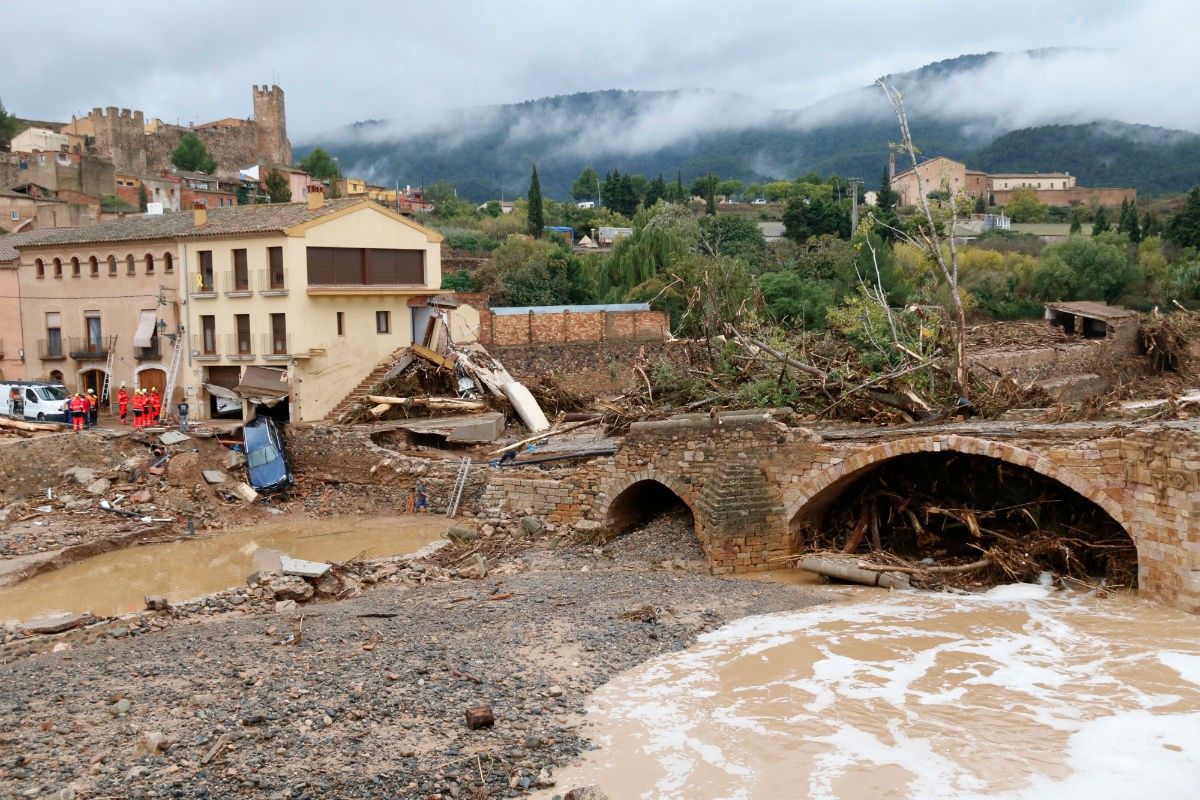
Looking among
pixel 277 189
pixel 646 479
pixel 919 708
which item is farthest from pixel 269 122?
pixel 919 708

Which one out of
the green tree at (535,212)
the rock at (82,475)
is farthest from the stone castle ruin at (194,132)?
the rock at (82,475)

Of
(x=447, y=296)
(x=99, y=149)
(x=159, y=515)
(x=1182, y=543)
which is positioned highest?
(x=99, y=149)

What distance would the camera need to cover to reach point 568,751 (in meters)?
10.4

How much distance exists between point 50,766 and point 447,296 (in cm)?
2444

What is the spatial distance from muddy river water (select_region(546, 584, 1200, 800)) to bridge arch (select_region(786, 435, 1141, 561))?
139 centimetres

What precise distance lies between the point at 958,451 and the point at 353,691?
899 cm

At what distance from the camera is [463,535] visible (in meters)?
20.0

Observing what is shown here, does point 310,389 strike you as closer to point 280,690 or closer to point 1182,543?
point 280,690

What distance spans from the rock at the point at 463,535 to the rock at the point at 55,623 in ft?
21.3

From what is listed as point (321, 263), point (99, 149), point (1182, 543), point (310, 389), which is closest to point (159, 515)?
point (310, 389)

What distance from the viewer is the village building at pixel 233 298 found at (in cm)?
2862

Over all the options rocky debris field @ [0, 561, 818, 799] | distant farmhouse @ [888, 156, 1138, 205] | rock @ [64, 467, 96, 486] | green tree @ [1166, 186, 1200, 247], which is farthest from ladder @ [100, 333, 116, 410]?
distant farmhouse @ [888, 156, 1138, 205]

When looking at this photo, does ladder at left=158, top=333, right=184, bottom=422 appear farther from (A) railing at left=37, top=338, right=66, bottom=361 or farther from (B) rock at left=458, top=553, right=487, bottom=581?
(B) rock at left=458, top=553, right=487, bottom=581

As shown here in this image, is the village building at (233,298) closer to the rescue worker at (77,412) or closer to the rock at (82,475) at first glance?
the rescue worker at (77,412)
